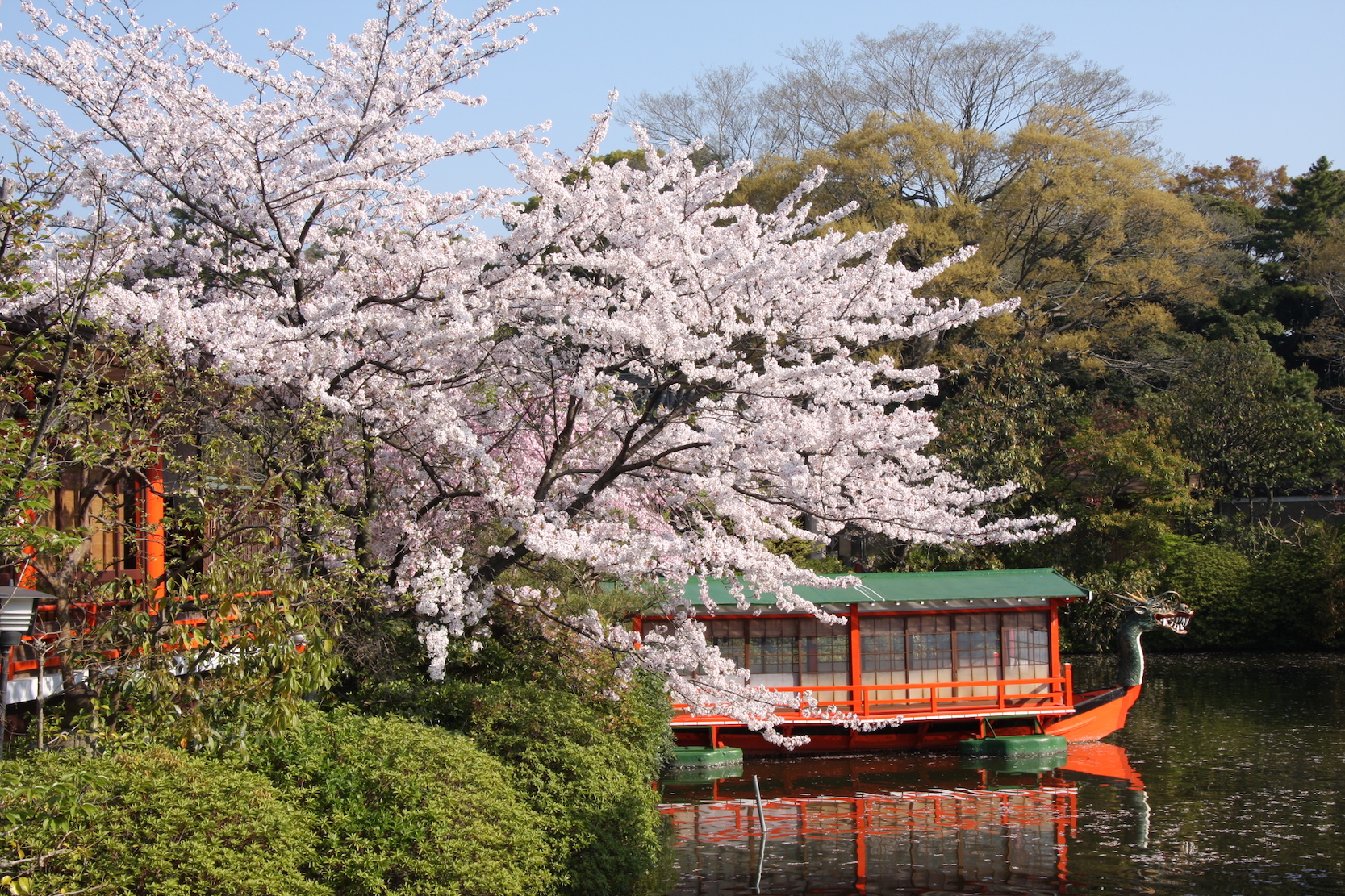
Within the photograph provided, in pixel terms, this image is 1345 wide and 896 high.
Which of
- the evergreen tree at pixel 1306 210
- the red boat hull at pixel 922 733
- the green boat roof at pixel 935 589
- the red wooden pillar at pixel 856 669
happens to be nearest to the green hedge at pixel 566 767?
the green boat roof at pixel 935 589

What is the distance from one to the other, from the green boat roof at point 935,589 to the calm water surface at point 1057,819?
2.44m

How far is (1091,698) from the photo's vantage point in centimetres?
1839

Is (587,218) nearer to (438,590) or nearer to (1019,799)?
(438,590)

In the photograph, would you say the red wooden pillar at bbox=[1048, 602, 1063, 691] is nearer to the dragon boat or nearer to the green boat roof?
the dragon boat

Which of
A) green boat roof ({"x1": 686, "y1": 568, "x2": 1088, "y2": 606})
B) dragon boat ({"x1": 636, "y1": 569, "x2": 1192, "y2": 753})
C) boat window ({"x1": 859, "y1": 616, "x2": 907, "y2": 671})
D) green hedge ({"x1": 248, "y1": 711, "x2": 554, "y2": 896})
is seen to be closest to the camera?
Result: green hedge ({"x1": 248, "y1": 711, "x2": 554, "y2": 896})

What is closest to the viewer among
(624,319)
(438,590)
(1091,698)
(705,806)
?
(438,590)

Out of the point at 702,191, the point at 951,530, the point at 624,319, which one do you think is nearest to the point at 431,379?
the point at 624,319

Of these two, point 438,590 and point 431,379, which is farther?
point 431,379

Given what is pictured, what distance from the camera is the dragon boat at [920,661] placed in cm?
1758

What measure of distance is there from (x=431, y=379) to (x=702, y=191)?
2.98 meters

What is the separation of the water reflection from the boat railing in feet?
2.45

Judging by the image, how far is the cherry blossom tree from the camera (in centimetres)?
906

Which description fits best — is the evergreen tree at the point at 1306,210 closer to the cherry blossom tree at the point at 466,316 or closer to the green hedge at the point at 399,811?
the cherry blossom tree at the point at 466,316

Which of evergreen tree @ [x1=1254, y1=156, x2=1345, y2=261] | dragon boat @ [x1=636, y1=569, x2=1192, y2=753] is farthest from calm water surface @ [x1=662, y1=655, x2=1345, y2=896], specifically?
evergreen tree @ [x1=1254, y1=156, x2=1345, y2=261]
